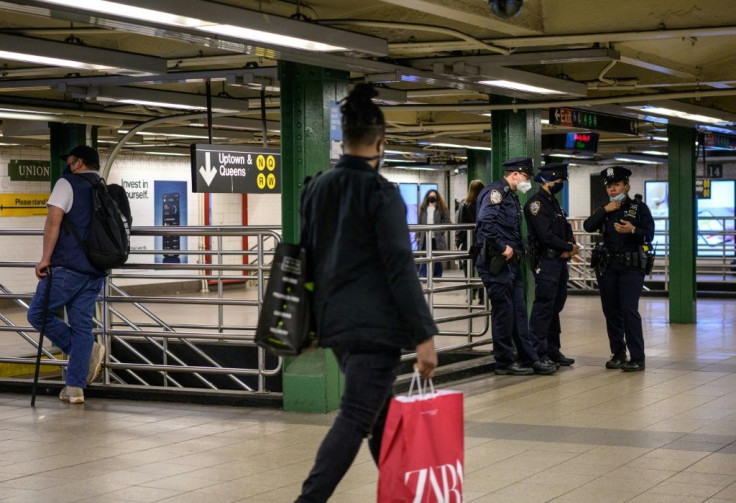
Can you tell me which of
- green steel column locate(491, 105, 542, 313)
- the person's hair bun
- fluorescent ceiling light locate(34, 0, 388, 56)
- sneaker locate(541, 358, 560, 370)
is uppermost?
fluorescent ceiling light locate(34, 0, 388, 56)

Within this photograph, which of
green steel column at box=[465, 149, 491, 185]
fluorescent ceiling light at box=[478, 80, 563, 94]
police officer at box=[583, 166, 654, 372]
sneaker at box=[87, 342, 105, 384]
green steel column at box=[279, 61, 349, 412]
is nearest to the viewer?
green steel column at box=[279, 61, 349, 412]

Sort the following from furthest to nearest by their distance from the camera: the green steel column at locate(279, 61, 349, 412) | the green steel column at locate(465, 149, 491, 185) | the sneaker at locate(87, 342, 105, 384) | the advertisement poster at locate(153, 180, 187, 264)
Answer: the advertisement poster at locate(153, 180, 187, 264)
the green steel column at locate(465, 149, 491, 185)
the sneaker at locate(87, 342, 105, 384)
the green steel column at locate(279, 61, 349, 412)

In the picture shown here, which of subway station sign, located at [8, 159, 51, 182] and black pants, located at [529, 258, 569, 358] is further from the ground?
subway station sign, located at [8, 159, 51, 182]

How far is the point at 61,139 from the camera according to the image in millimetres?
12102

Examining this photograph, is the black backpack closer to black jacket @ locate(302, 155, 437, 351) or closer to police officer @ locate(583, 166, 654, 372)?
black jacket @ locate(302, 155, 437, 351)

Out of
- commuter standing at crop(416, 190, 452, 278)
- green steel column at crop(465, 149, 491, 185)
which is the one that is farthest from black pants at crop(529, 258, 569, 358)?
green steel column at crop(465, 149, 491, 185)

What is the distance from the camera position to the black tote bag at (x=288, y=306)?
4.22 m

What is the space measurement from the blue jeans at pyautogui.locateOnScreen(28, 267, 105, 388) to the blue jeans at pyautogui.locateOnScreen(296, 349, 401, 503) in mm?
4517

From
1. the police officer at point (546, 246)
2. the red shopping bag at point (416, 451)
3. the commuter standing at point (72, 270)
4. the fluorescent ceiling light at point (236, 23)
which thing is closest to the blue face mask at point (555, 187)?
the police officer at point (546, 246)

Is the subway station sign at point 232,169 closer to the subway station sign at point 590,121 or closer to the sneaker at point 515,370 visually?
the sneaker at point 515,370

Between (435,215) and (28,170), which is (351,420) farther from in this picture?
(28,170)

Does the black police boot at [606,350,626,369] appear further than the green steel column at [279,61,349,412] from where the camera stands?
Yes

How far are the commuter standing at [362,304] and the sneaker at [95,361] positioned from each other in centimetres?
486

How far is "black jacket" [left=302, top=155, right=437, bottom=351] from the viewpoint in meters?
4.05
